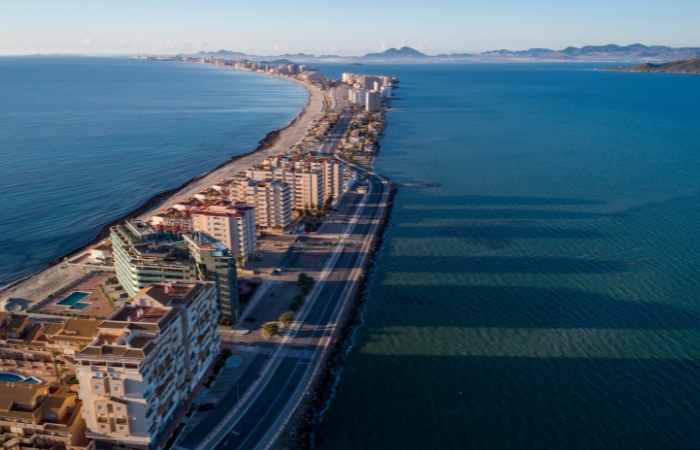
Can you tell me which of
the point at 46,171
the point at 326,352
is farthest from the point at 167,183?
the point at 326,352

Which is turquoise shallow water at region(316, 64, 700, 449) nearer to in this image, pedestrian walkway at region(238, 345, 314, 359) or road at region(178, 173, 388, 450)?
road at region(178, 173, 388, 450)

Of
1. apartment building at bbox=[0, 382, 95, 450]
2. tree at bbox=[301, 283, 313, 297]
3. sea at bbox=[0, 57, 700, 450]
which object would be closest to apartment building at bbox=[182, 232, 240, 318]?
tree at bbox=[301, 283, 313, 297]

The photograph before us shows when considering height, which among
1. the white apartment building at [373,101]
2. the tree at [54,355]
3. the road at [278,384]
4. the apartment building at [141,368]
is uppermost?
the white apartment building at [373,101]

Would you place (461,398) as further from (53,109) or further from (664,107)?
(664,107)

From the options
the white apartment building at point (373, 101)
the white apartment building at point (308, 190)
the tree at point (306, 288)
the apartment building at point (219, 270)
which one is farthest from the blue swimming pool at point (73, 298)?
the white apartment building at point (373, 101)

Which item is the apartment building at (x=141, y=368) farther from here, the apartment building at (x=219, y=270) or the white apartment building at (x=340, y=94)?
the white apartment building at (x=340, y=94)
